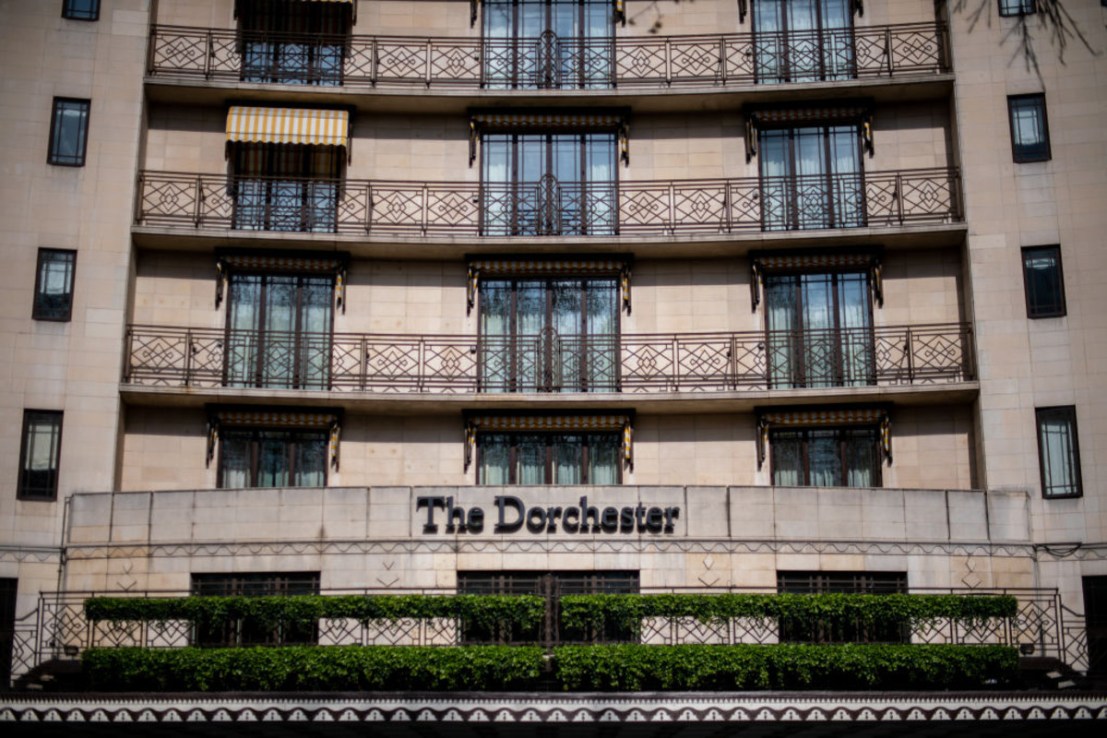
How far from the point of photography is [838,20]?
3484cm

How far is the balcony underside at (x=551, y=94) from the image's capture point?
3328 cm

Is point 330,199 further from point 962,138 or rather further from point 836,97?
point 962,138

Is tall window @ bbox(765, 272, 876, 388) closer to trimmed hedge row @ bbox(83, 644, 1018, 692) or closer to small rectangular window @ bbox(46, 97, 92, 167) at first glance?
trimmed hedge row @ bbox(83, 644, 1018, 692)

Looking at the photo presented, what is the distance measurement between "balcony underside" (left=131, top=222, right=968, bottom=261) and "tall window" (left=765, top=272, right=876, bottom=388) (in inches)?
41.6

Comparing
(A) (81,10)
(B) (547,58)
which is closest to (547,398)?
(B) (547,58)

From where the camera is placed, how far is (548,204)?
33.9 m

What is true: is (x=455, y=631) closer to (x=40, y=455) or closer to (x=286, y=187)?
(x=40, y=455)

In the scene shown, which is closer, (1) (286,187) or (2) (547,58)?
(1) (286,187)

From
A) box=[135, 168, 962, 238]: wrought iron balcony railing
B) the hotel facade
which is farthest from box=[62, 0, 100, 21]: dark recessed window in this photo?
box=[135, 168, 962, 238]: wrought iron balcony railing

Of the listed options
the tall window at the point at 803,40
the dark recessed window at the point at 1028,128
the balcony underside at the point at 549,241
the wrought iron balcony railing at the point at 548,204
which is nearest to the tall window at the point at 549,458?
the balcony underside at the point at 549,241

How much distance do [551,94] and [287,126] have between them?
626 cm

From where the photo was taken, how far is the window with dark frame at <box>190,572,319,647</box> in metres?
26.5

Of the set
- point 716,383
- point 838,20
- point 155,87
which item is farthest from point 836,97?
point 155,87

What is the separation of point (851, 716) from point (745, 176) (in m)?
14.4
